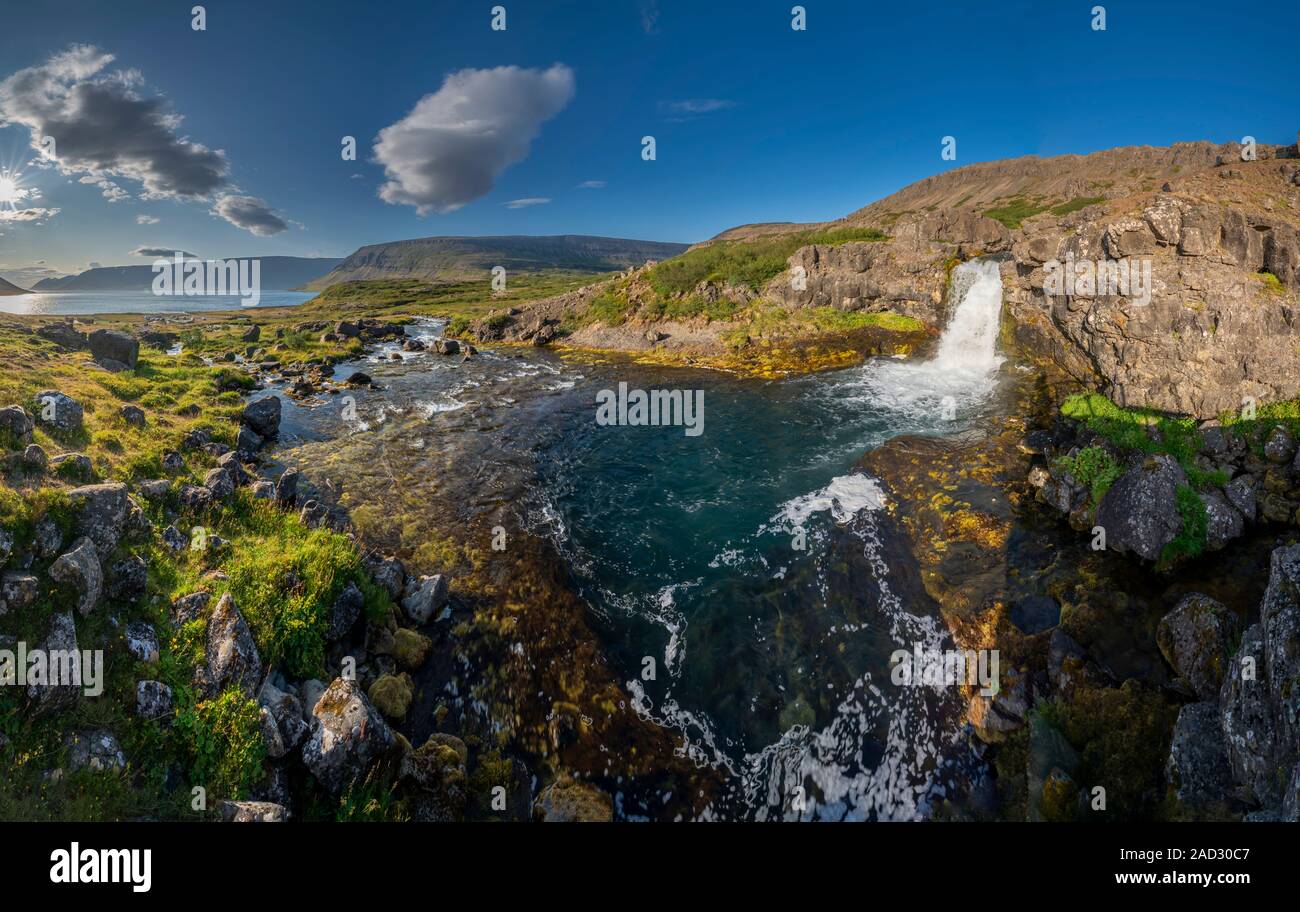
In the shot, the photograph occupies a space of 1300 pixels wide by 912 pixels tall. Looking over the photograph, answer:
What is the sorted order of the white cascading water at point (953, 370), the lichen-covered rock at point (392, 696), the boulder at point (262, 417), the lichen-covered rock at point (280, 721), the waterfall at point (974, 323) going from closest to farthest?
the lichen-covered rock at point (280, 721), the lichen-covered rock at point (392, 696), the boulder at point (262, 417), the white cascading water at point (953, 370), the waterfall at point (974, 323)

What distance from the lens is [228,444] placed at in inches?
818

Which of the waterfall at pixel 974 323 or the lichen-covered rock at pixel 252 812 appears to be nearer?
the lichen-covered rock at pixel 252 812

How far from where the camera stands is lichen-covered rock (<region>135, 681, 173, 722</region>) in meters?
7.45

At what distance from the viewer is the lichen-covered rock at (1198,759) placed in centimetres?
694

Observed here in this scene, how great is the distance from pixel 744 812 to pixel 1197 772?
6997 mm

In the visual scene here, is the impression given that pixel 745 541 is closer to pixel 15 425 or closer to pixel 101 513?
pixel 101 513

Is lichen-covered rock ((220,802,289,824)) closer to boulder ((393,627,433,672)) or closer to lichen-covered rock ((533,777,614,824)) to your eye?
lichen-covered rock ((533,777,614,824))

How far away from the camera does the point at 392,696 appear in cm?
1016

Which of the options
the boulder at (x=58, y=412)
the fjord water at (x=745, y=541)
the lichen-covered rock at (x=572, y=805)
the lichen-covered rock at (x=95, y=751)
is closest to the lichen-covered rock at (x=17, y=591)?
the lichen-covered rock at (x=95, y=751)

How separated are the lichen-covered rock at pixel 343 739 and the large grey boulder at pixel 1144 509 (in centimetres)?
1926

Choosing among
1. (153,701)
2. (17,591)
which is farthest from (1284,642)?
(17,591)

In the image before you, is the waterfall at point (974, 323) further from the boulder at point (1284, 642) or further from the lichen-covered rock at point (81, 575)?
the lichen-covered rock at point (81, 575)

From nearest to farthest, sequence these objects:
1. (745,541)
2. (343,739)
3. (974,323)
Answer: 1. (343,739)
2. (745,541)
3. (974,323)

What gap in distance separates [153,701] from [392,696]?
3.71 meters
